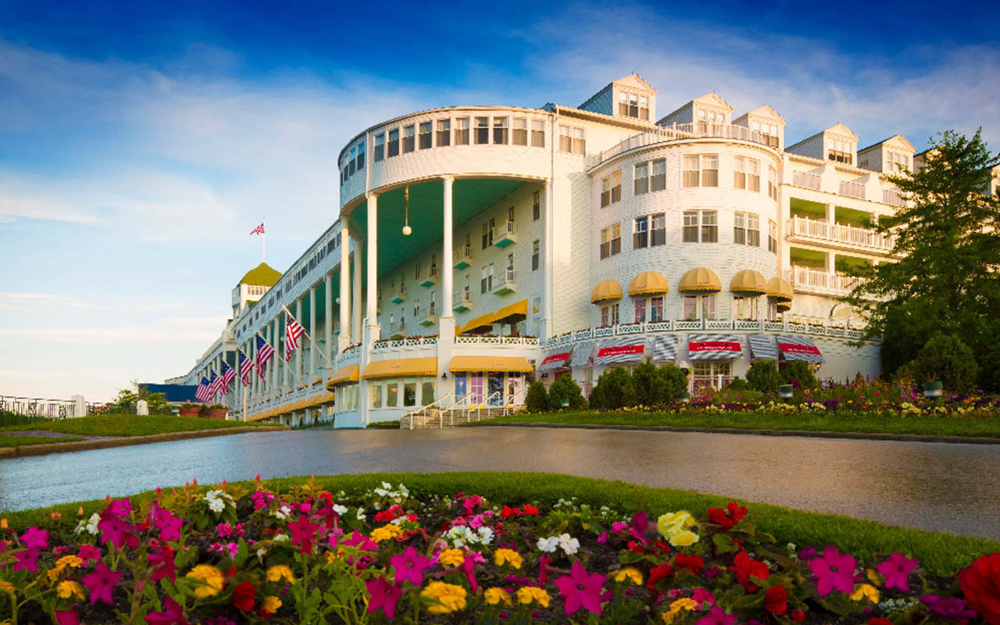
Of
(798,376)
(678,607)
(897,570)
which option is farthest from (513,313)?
(897,570)

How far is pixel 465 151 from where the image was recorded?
43.3m

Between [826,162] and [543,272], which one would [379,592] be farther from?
[826,162]

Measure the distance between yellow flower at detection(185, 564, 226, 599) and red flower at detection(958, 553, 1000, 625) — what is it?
3.23m

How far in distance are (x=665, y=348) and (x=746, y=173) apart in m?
10.7

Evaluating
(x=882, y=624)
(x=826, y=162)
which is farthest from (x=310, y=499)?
(x=826, y=162)

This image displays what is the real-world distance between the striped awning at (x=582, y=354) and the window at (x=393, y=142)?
1535cm

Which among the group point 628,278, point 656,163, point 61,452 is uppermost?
point 656,163

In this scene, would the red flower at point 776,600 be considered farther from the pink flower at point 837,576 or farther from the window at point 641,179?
the window at point 641,179

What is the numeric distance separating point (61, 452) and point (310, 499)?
14864 mm

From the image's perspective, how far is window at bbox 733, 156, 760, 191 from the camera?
4034 cm

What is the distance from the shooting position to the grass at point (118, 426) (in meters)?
23.0

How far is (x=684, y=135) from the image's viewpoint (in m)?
43.8

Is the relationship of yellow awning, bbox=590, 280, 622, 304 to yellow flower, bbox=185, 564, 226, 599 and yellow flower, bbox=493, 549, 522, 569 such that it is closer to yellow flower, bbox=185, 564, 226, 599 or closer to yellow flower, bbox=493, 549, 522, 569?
yellow flower, bbox=493, 549, 522, 569

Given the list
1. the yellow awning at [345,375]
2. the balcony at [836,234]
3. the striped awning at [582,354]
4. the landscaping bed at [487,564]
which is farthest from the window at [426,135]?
the landscaping bed at [487,564]
